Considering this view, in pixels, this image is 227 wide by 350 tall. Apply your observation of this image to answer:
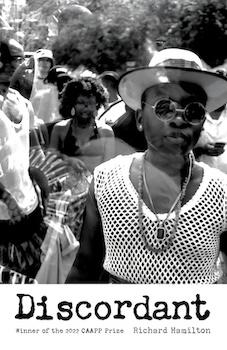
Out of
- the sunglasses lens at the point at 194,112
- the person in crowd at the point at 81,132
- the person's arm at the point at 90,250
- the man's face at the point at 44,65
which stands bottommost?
the person's arm at the point at 90,250

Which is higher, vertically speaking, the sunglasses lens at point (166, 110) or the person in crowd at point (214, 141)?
the sunglasses lens at point (166, 110)

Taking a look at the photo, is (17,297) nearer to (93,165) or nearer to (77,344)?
(77,344)

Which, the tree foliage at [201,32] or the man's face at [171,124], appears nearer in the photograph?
the man's face at [171,124]

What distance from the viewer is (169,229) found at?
1.42 meters

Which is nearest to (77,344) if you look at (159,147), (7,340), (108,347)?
(108,347)

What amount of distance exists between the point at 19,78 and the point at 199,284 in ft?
3.10

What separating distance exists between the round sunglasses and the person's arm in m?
0.34

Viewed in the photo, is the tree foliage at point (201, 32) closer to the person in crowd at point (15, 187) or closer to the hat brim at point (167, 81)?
the hat brim at point (167, 81)

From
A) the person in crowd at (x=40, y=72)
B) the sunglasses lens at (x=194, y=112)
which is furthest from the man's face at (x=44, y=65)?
the sunglasses lens at (x=194, y=112)

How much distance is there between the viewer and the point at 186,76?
1417 mm

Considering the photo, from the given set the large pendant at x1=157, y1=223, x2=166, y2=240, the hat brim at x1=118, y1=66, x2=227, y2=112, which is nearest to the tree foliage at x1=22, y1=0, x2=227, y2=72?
the hat brim at x1=118, y1=66, x2=227, y2=112

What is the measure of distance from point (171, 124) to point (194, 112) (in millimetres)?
84

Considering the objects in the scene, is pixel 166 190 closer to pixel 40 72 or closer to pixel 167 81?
pixel 167 81

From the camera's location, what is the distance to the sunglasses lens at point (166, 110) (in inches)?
55.7
